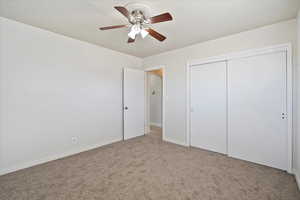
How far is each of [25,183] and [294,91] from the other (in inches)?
164

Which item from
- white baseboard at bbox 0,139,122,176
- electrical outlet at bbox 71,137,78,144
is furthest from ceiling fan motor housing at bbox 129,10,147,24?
white baseboard at bbox 0,139,122,176

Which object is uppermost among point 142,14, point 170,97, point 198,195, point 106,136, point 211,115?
point 142,14

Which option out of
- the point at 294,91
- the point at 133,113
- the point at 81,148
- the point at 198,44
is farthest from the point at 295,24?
the point at 81,148

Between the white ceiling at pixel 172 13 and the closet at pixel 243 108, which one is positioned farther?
the closet at pixel 243 108

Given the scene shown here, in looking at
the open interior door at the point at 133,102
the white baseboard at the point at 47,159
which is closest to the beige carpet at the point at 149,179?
A: the white baseboard at the point at 47,159

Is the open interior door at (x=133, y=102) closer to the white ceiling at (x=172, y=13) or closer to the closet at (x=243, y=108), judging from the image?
the white ceiling at (x=172, y=13)

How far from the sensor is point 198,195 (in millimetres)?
1723

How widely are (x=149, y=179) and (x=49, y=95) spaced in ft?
7.61

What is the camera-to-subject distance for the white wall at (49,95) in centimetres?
219

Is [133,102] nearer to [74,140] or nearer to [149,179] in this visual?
[74,140]

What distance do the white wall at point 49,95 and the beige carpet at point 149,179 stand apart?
0.37 meters

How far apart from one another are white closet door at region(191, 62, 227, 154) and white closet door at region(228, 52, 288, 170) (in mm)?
145

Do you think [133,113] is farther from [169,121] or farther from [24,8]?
[24,8]

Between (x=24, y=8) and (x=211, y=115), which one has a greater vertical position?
(x=24, y=8)
